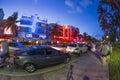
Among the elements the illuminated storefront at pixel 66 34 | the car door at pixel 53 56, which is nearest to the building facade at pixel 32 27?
the illuminated storefront at pixel 66 34

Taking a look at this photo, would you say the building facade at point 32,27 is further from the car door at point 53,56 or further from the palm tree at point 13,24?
the car door at point 53,56

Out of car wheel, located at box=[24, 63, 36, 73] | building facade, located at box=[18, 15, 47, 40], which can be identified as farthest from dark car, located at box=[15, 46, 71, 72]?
building facade, located at box=[18, 15, 47, 40]

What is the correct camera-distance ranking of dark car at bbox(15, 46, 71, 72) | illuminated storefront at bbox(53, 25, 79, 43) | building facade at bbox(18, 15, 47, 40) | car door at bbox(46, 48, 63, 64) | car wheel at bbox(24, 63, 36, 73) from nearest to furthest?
car wheel at bbox(24, 63, 36, 73)
dark car at bbox(15, 46, 71, 72)
car door at bbox(46, 48, 63, 64)
building facade at bbox(18, 15, 47, 40)
illuminated storefront at bbox(53, 25, 79, 43)

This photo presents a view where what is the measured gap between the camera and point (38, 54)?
47.2 feet

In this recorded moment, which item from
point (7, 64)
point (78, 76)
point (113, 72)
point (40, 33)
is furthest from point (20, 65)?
point (40, 33)

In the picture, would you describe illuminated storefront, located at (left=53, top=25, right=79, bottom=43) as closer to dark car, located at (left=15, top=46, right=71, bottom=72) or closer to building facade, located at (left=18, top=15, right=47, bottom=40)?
building facade, located at (left=18, top=15, right=47, bottom=40)

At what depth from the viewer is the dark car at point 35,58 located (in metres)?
13.8

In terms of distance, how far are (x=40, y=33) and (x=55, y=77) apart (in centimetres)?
7636

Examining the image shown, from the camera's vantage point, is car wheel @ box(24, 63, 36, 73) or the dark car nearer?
car wheel @ box(24, 63, 36, 73)

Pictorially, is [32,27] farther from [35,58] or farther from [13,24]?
[35,58]

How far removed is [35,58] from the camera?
14.0m

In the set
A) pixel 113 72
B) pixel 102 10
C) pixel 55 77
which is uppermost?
pixel 102 10

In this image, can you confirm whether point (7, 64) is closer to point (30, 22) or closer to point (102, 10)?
point (102, 10)

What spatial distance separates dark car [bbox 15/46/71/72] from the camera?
45.2 ft
